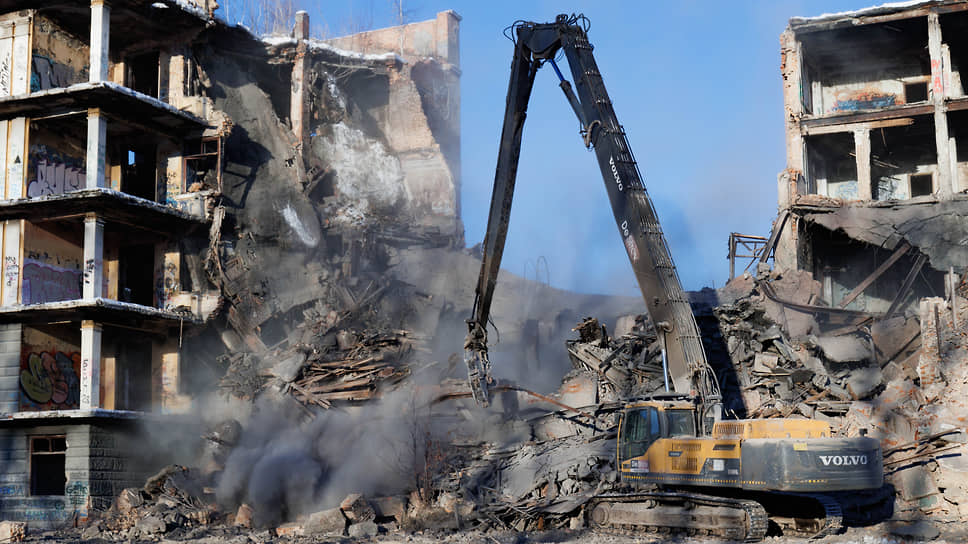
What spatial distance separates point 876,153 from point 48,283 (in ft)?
89.2

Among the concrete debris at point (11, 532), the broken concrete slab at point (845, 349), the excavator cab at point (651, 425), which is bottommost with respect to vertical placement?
the concrete debris at point (11, 532)

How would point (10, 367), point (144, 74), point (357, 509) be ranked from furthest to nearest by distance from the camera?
1. point (144, 74)
2. point (10, 367)
3. point (357, 509)

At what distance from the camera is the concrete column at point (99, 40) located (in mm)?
27500

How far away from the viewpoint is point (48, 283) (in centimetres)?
2803

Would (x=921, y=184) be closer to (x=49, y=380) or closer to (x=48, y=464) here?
(x=49, y=380)

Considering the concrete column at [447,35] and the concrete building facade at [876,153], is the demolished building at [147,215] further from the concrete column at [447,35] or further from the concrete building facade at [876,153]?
the concrete building facade at [876,153]

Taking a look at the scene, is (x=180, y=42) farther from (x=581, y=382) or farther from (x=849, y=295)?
(x=849, y=295)

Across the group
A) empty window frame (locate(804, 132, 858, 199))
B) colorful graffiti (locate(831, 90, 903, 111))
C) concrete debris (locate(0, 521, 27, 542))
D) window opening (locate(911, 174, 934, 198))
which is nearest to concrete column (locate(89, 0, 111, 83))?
concrete debris (locate(0, 521, 27, 542))

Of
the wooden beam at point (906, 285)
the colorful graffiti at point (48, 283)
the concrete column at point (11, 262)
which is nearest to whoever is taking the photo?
the concrete column at point (11, 262)

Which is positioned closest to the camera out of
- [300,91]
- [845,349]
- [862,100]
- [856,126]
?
[845,349]

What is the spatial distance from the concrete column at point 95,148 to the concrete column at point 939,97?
2491 centimetres

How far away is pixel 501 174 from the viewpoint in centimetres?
2064

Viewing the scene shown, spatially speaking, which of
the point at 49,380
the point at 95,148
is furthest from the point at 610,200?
the point at 49,380

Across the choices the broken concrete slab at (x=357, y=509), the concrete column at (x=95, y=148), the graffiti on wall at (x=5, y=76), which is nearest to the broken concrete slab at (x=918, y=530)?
the broken concrete slab at (x=357, y=509)
